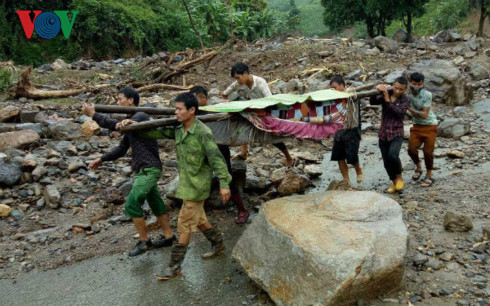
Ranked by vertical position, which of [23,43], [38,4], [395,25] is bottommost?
[395,25]

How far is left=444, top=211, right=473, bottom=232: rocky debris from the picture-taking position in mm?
3943

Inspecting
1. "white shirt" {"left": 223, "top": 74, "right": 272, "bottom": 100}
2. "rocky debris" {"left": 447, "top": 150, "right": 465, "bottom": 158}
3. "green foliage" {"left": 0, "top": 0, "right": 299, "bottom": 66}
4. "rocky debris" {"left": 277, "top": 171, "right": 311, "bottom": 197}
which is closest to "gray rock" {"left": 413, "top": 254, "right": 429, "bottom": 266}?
"rocky debris" {"left": 277, "top": 171, "right": 311, "bottom": 197}

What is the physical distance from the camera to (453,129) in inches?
286

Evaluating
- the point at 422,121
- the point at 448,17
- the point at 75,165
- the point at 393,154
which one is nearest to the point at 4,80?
the point at 75,165

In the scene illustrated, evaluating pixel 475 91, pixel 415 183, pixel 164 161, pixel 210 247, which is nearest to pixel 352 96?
pixel 415 183

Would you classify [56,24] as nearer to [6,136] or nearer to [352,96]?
[6,136]

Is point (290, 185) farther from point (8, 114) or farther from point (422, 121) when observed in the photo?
point (8, 114)

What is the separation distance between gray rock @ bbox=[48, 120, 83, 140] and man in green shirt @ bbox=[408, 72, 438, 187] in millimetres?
5552

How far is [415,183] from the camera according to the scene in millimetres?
5398

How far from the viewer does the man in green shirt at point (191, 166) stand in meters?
3.51

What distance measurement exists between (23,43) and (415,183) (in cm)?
1845

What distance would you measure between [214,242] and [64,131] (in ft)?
14.4

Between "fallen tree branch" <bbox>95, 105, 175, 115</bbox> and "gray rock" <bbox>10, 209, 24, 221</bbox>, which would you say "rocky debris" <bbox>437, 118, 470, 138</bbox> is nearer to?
"fallen tree branch" <bbox>95, 105, 175, 115</bbox>

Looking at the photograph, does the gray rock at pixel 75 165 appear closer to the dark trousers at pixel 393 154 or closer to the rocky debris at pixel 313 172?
the rocky debris at pixel 313 172
